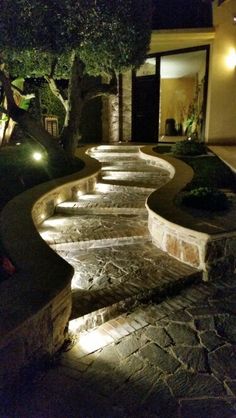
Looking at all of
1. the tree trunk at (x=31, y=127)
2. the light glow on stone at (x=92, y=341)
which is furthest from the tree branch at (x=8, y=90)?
the light glow on stone at (x=92, y=341)

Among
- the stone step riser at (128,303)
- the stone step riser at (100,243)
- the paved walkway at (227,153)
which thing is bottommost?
the stone step riser at (128,303)

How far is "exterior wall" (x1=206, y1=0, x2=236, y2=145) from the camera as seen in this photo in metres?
11.2

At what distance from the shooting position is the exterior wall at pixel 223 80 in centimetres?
1120

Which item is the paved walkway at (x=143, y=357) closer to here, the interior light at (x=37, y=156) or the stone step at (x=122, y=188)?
the stone step at (x=122, y=188)

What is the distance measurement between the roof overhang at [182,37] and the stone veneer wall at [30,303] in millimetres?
9697

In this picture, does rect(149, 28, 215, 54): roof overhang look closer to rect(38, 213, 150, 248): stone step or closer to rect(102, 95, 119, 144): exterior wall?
rect(102, 95, 119, 144): exterior wall

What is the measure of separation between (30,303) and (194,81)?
18.5m

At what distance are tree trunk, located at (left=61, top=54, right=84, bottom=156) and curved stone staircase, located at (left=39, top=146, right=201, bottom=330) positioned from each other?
1335 millimetres

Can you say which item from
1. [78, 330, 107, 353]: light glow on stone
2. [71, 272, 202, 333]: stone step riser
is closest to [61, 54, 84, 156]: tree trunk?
[71, 272, 202, 333]: stone step riser

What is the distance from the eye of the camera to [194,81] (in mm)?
18703

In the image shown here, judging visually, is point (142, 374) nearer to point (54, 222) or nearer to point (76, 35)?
point (54, 222)

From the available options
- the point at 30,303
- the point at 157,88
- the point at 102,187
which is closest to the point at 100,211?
the point at 102,187

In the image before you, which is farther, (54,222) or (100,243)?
(54,222)

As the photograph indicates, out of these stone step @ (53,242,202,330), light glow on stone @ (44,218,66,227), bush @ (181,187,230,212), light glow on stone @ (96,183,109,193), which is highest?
bush @ (181,187,230,212)
